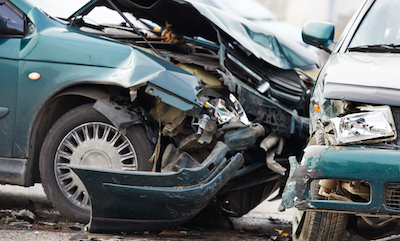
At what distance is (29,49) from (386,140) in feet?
9.20

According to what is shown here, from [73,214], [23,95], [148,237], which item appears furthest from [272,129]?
[23,95]

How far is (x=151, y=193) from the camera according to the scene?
3.85m

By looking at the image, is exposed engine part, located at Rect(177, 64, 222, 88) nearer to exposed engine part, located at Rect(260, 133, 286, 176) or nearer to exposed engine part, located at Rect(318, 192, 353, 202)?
exposed engine part, located at Rect(260, 133, 286, 176)

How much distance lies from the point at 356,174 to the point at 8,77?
2802 millimetres

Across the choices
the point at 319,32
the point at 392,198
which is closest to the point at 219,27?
the point at 319,32

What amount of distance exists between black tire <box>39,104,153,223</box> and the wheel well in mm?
100

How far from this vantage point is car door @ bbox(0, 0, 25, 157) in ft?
14.0

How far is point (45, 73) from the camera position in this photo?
4238mm

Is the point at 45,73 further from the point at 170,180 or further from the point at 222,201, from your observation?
the point at 222,201

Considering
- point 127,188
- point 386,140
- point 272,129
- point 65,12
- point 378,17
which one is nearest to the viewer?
point 386,140

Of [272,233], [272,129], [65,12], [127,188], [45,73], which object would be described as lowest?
[272,233]

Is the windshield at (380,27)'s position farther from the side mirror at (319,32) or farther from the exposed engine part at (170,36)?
the exposed engine part at (170,36)

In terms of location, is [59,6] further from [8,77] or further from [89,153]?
[89,153]

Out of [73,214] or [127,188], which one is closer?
[127,188]
